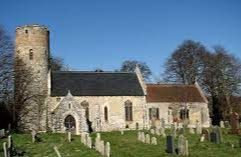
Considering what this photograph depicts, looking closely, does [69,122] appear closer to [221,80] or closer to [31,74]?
[31,74]

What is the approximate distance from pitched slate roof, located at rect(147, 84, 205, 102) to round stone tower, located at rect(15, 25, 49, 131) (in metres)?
13.4

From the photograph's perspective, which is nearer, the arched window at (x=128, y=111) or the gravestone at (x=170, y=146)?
the gravestone at (x=170, y=146)

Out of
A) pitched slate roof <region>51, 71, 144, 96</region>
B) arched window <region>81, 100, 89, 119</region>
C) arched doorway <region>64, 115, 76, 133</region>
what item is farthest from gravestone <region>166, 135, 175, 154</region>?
pitched slate roof <region>51, 71, 144, 96</region>

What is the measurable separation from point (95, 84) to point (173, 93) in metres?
10.2

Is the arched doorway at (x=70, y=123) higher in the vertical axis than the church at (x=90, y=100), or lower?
lower

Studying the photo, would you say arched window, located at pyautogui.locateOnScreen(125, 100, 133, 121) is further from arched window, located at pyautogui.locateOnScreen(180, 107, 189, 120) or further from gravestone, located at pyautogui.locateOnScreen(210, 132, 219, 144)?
gravestone, located at pyautogui.locateOnScreen(210, 132, 219, 144)

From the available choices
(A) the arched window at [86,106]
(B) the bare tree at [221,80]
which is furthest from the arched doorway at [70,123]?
(B) the bare tree at [221,80]

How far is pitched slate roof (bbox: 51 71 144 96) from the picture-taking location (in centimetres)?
5462

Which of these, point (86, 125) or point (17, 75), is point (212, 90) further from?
point (17, 75)

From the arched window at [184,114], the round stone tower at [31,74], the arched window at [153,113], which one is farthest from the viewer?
the arched window at [184,114]

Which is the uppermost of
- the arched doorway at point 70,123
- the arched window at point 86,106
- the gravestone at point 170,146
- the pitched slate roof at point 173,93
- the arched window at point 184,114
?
the pitched slate roof at point 173,93

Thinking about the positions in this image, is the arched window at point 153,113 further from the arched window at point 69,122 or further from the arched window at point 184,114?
the arched window at point 69,122

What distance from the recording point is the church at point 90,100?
50.9 m

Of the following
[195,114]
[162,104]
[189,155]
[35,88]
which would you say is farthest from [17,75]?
[189,155]
